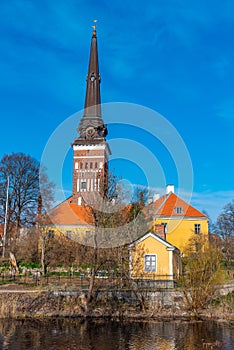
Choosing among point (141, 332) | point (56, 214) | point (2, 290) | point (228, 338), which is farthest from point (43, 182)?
point (228, 338)

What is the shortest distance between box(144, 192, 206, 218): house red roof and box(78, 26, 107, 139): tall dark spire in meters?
16.7

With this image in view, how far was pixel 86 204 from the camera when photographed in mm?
20922

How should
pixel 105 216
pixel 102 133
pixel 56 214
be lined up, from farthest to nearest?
pixel 102 133, pixel 56 214, pixel 105 216

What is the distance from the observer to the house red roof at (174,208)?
38.6 meters

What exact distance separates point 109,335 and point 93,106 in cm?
4319

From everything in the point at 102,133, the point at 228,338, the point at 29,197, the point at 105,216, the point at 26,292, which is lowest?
the point at 228,338

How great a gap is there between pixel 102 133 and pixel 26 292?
34669mm

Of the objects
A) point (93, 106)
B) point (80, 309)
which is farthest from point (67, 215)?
point (80, 309)

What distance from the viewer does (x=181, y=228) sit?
38719mm

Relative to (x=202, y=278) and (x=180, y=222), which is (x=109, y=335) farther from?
(x=180, y=222)

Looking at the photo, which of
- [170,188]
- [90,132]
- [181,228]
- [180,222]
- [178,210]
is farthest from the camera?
[90,132]

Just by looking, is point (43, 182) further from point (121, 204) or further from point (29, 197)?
point (121, 204)

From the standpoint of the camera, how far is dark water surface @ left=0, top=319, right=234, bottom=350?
1404 centimetres

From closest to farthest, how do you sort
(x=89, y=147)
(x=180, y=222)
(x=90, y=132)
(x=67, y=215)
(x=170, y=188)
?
(x=180, y=222) < (x=67, y=215) < (x=170, y=188) < (x=89, y=147) < (x=90, y=132)
